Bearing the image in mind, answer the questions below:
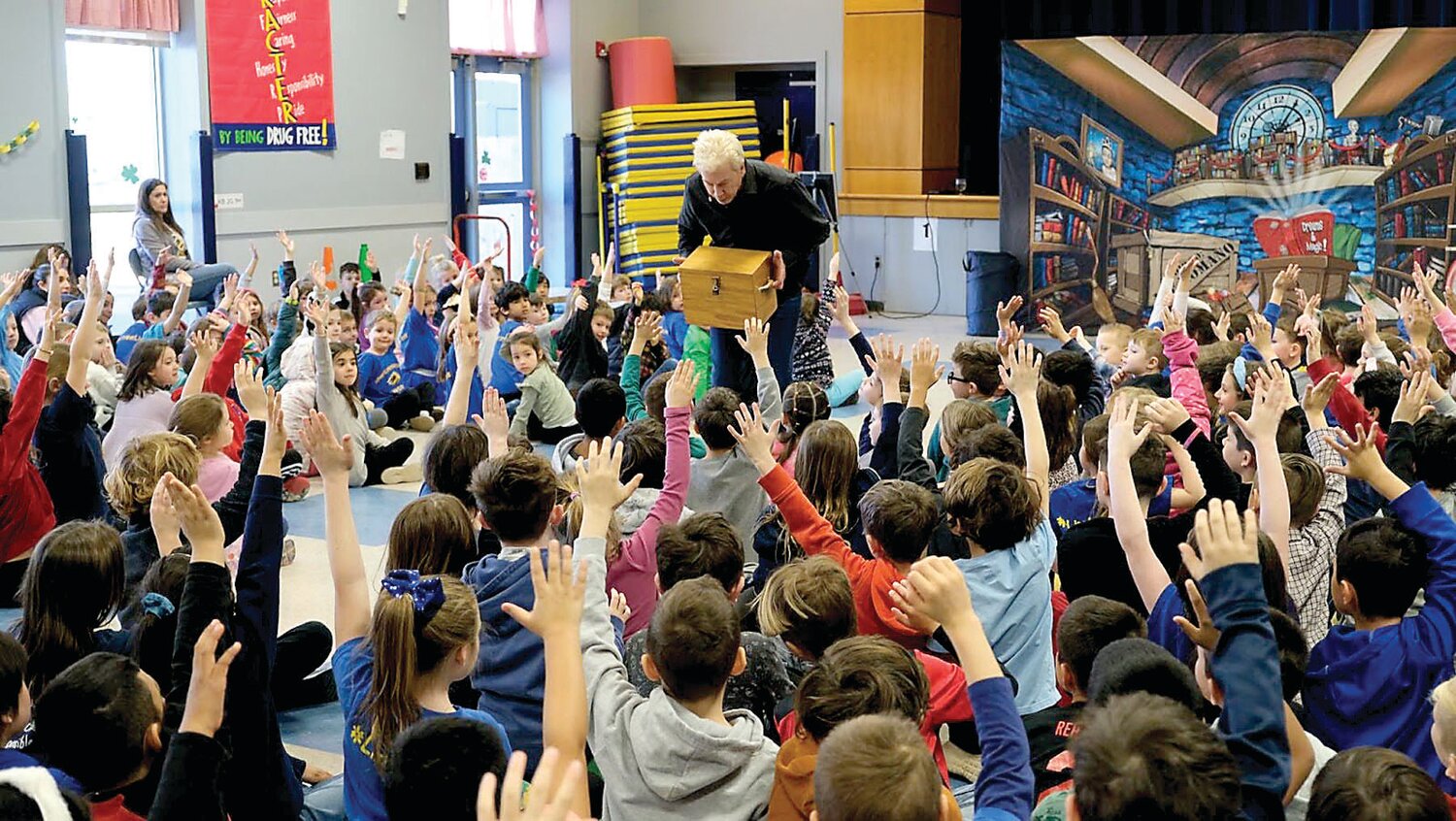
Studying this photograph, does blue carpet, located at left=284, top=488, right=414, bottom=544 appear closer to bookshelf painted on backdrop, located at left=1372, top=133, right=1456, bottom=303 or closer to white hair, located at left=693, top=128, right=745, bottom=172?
white hair, located at left=693, top=128, right=745, bottom=172

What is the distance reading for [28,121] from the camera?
9.30 m

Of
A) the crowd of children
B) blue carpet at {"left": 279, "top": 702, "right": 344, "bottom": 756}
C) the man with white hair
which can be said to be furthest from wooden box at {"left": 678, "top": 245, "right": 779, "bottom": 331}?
blue carpet at {"left": 279, "top": 702, "right": 344, "bottom": 756}

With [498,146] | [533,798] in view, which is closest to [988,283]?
[498,146]

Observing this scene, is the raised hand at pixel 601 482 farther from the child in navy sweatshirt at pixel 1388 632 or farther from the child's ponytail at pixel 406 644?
the child in navy sweatshirt at pixel 1388 632

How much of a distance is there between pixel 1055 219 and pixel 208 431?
321 inches

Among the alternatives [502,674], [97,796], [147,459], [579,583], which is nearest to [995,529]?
[502,674]

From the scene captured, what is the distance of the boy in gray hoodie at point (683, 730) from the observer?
A: 214 cm

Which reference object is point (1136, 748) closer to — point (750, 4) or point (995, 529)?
point (995, 529)

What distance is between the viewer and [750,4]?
523 inches

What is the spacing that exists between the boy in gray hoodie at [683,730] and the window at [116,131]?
8795mm

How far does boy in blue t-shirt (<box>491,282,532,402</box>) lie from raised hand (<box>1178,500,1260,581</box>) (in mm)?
5812

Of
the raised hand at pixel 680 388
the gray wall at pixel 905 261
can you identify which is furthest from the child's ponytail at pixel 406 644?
the gray wall at pixel 905 261

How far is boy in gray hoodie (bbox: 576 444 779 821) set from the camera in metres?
2.14

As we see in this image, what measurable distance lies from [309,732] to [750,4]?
1044 centimetres
